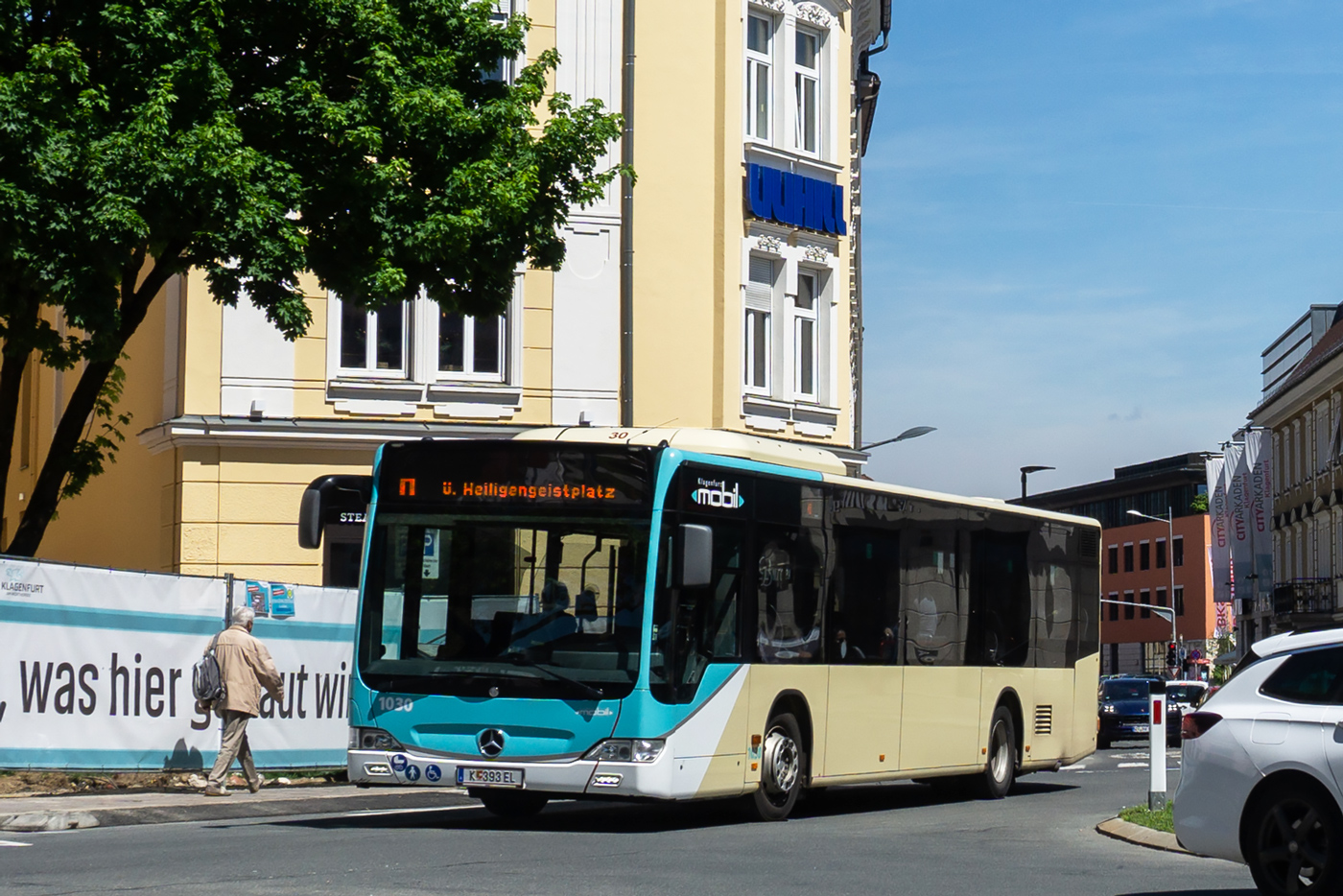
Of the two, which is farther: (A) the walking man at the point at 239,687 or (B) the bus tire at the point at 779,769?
(A) the walking man at the point at 239,687

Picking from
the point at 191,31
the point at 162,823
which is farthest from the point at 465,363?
the point at 162,823

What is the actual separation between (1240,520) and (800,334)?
45.8 meters

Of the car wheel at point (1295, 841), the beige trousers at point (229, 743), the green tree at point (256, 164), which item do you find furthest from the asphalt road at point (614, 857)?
the green tree at point (256, 164)

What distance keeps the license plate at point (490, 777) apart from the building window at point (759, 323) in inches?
649

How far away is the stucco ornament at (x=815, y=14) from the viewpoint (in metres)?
31.1

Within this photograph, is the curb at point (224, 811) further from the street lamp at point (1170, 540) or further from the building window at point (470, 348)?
the street lamp at point (1170, 540)

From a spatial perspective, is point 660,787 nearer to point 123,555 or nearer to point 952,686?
point 952,686

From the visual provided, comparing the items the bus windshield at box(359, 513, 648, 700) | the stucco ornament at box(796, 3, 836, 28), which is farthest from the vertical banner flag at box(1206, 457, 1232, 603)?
the bus windshield at box(359, 513, 648, 700)

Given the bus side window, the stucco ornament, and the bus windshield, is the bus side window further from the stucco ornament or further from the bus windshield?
the stucco ornament

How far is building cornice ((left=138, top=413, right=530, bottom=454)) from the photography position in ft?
86.0

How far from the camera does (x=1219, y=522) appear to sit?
7412cm

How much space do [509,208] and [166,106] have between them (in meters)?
3.39

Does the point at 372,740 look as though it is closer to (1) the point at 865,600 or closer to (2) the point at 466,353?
(1) the point at 865,600

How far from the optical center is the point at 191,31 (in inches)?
681
